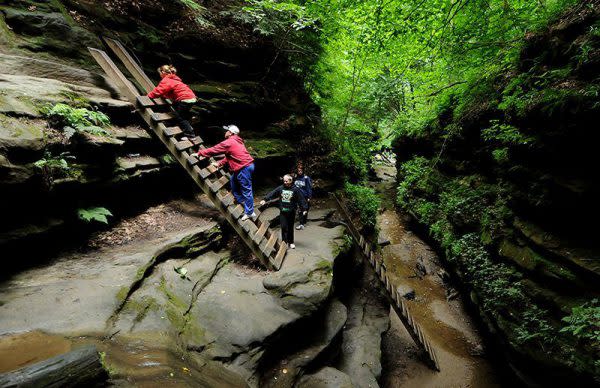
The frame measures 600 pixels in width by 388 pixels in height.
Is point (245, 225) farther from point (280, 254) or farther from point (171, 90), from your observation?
point (171, 90)

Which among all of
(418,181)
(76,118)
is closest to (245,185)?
(76,118)

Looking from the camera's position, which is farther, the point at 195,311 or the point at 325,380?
the point at 325,380

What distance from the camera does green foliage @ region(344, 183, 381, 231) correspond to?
487 inches

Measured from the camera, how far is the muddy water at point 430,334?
30.1 feet

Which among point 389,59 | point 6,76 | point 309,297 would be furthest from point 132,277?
point 389,59

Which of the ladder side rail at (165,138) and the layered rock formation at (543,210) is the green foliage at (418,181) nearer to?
the layered rock formation at (543,210)

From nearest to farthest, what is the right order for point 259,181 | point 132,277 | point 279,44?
point 132,277, point 259,181, point 279,44

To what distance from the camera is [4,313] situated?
3.74 m

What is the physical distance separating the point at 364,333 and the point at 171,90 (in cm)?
907

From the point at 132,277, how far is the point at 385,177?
28.4 metres

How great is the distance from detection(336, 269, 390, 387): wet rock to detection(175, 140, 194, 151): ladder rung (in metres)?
6.92

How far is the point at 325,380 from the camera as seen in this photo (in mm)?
5844

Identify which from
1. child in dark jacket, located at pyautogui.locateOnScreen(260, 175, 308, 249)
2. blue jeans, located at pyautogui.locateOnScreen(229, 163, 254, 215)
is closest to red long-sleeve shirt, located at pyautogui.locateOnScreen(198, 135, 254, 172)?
blue jeans, located at pyautogui.locateOnScreen(229, 163, 254, 215)

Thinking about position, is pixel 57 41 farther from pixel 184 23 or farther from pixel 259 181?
pixel 259 181
